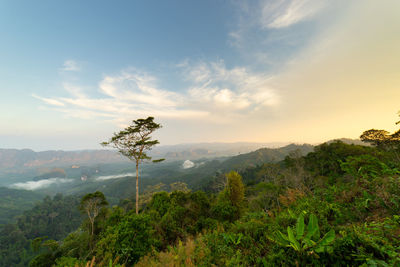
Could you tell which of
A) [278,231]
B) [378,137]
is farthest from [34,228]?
[378,137]

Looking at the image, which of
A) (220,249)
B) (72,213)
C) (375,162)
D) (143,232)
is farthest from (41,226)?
(375,162)

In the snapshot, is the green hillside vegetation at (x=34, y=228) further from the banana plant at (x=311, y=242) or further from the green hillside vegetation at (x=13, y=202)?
the banana plant at (x=311, y=242)

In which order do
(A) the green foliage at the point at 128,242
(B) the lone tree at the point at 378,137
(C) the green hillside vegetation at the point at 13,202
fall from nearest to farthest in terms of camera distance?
(A) the green foliage at the point at 128,242, (B) the lone tree at the point at 378,137, (C) the green hillside vegetation at the point at 13,202

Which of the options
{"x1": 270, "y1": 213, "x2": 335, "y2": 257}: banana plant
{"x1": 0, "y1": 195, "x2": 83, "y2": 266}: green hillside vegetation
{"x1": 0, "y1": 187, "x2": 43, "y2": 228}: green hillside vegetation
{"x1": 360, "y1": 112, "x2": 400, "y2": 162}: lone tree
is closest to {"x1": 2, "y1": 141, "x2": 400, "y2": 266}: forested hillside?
{"x1": 270, "y1": 213, "x2": 335, "y2": 257}: banana plant

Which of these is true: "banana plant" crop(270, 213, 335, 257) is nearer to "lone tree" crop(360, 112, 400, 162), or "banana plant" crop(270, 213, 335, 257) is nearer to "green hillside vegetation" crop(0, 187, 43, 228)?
"lone tree" crop(360, 112, 400, 162)

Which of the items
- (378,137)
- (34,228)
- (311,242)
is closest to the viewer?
(311,242)

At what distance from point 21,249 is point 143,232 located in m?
120

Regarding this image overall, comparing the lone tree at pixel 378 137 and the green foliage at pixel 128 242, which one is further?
the lone tree at pixel 378 137

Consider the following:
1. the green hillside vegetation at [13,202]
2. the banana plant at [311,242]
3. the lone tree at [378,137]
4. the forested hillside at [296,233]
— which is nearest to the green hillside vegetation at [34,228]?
the green hillside vegetation at [13,202]

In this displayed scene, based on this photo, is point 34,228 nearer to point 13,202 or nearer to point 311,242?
point 13,202

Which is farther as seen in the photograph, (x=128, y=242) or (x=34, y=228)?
(x=34, y=228)

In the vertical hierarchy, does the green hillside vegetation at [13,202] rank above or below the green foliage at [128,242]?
below

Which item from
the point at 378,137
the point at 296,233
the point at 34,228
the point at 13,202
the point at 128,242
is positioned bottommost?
the point at 13,202

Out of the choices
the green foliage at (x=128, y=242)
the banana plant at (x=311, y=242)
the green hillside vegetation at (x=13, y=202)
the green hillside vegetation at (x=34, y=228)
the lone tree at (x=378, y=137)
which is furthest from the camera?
the green hillside vegetation at (x=13, y=202)
